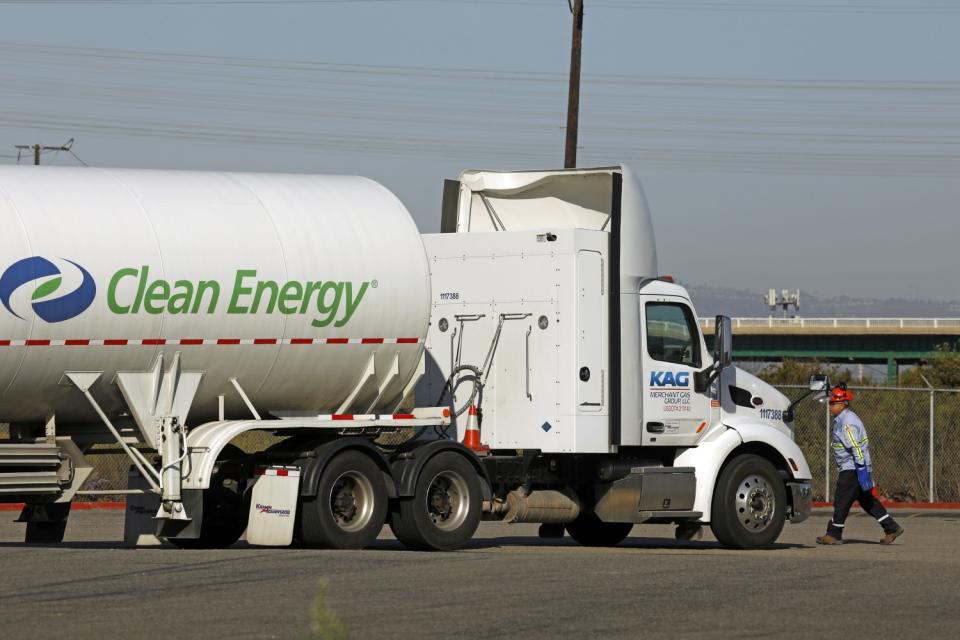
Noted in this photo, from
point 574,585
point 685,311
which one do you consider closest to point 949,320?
point 685,311

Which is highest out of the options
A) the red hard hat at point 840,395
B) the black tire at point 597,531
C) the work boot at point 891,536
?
the red hard hat at point 840,395

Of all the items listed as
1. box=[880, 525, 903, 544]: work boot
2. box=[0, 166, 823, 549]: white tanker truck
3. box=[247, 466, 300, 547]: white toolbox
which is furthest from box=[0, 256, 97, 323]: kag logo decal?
box=[880, 525, 903, 544]: work boot

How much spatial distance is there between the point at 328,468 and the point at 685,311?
4.58 metres

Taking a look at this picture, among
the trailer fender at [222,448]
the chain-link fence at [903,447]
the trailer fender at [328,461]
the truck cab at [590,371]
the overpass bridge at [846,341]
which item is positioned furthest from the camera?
the overpass bridge at [846,341]

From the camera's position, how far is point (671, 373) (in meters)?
18.7

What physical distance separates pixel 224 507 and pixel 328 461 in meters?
1.41

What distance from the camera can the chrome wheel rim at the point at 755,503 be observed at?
18828mm

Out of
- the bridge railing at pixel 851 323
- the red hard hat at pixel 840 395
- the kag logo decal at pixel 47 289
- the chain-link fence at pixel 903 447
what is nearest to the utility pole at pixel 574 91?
the chain-link fence at pixel 903 447

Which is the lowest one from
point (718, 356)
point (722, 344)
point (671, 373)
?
point (671, 373)

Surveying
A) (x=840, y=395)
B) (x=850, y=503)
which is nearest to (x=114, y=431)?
(x=850, y=503)

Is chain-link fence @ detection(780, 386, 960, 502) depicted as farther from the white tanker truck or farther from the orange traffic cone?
the orange traffic cone

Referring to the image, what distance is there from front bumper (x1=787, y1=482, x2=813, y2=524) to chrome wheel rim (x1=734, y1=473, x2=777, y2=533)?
0.27 metres

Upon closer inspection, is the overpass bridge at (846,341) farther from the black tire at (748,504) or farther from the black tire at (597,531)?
the black tire at (748,504)

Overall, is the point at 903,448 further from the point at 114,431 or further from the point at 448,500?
the point at 114,431
